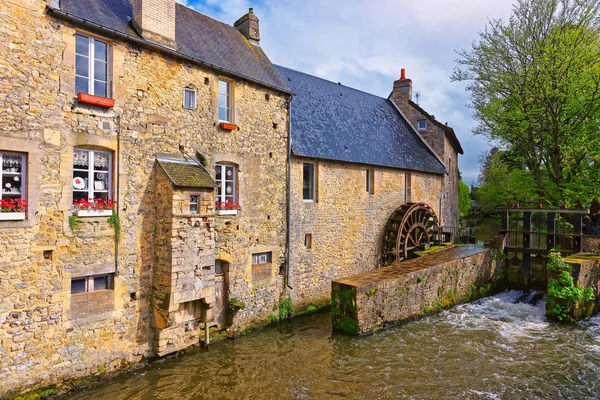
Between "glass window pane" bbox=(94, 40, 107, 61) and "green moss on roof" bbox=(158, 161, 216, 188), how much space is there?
2.16 meters

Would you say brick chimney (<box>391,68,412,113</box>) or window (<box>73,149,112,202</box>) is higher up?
brick chimney (<box>391,68,412,113</box>)

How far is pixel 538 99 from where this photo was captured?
44.5ft

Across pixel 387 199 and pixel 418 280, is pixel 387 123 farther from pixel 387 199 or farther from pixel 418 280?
pixel 418 280

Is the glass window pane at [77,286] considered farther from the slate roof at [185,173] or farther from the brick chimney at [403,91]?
the brick chimney at [403,91]

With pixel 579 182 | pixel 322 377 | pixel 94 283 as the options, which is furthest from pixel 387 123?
pixel 94 283

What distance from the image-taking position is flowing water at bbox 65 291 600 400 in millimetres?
6617

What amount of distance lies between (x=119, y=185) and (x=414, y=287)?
7.48 meters

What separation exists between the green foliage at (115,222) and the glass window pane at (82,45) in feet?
9.57

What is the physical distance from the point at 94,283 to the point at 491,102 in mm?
14608

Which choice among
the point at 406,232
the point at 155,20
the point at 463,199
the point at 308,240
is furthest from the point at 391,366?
the point at 463,199

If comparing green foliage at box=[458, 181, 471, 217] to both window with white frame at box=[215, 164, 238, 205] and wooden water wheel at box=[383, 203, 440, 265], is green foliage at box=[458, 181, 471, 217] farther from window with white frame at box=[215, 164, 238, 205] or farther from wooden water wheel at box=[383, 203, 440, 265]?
window with white frame at box=[215, 164, 238, 205]

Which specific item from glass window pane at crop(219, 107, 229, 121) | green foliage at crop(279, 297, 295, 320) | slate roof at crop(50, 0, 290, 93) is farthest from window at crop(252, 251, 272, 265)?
slate roof at crop(50, 0, 290, 93)

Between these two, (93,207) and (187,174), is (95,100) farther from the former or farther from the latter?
(187,174)

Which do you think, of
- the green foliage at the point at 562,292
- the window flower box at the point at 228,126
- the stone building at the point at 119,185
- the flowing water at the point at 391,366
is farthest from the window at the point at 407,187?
the window flower box at the point at 228,126
